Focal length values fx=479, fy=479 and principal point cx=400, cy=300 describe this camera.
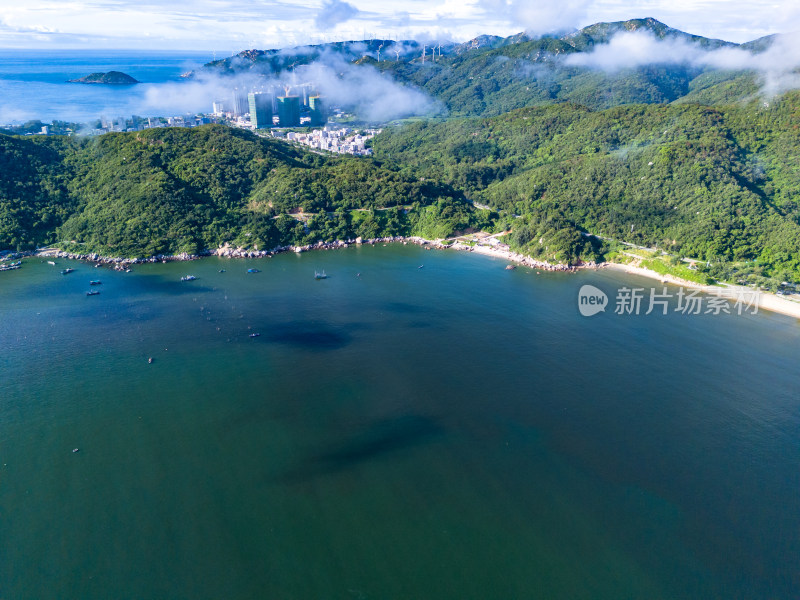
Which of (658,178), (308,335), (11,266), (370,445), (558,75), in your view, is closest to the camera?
(370,445)

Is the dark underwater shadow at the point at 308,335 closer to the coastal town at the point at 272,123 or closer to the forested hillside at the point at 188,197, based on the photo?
the forested hillside at the point at 188,197

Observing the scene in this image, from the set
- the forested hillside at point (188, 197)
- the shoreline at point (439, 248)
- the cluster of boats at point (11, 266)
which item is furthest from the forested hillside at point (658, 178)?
the cluster of boats at point (11, 266)

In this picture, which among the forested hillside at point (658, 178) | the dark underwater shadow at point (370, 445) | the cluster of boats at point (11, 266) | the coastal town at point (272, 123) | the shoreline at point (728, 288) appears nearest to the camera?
the dark underwater shadow at point (370, 445)

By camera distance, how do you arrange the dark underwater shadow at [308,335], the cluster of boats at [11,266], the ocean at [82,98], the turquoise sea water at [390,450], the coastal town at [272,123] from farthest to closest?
1. the ocean at [82,98]
2. the coastal town at [272,123]
3. the cluster of boats at [11,266]
4. the dark underwater shadow at [308,335]
5. the turquoise sea water at [390,450]

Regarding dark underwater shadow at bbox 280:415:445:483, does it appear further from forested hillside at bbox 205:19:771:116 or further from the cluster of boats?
forested hillside at bbox 205:19:771:116

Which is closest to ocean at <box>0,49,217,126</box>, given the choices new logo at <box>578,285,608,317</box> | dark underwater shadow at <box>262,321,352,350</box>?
dark underwater shadow at <box>262,321,352,350</box>

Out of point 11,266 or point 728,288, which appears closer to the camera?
point 728,288

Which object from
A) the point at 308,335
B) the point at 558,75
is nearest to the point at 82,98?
the point at 558,75

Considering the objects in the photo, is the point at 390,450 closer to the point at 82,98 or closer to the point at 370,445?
the point at 370,445
